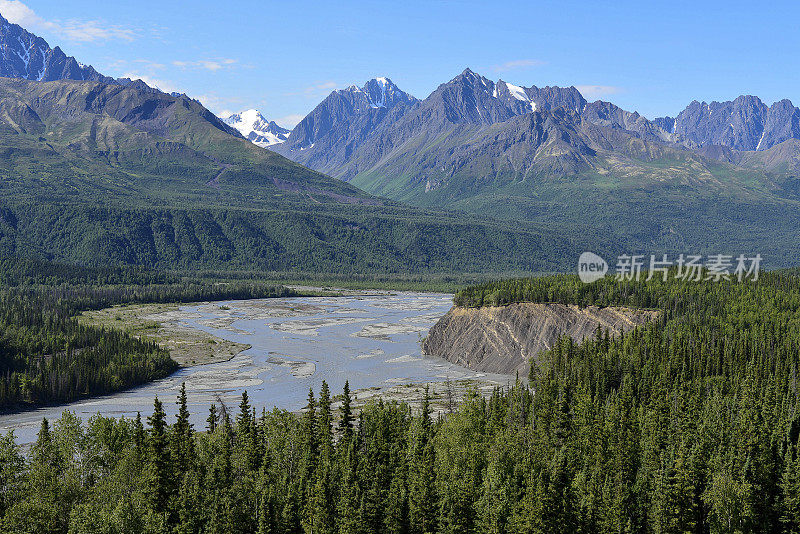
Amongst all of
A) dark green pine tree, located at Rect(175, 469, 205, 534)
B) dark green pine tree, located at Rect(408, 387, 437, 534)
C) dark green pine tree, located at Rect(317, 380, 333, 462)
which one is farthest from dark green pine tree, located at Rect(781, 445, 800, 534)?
dark green pine tree, located at Rect(175, 469, 205, 534)

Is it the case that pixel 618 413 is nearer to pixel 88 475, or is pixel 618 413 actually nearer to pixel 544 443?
pixel 544 443

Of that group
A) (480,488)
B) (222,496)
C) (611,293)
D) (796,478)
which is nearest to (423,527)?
(480,488)

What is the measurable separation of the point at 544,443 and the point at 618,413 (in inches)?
603

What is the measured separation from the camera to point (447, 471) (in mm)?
91250

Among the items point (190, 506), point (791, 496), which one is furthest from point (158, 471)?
point (791, 496)

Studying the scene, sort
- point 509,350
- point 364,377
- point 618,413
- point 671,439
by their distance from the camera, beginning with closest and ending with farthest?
1. point 671,439
2. point 618,413
3. point 364,377
4. point 509,350

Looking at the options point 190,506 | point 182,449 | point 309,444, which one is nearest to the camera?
point 190,506

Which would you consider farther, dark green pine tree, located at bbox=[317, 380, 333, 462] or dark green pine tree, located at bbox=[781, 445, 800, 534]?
dark green pine tree, located at bbox=[317, 380, 333, 462]

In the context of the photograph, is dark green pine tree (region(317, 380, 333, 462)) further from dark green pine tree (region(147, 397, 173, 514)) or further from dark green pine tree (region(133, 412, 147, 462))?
dark green pine tree (region(133, 412, 147, 462))

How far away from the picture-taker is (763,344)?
153 metres

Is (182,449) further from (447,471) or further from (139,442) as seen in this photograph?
(447,471)

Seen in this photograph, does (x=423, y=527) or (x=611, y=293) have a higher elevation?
(x=611, y=293)

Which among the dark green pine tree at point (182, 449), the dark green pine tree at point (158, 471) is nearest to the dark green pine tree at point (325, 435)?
the dark green pine tree at point (182, 449)

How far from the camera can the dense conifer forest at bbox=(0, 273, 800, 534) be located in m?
81.8
